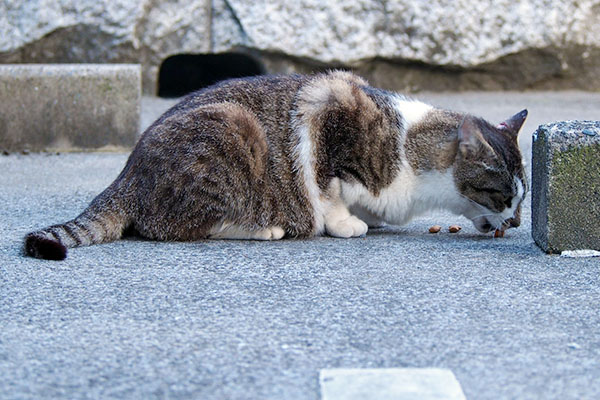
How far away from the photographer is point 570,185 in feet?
10.4

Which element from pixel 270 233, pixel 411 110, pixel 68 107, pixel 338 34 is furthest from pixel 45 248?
pixel 338 34

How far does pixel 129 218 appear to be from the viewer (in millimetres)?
3461

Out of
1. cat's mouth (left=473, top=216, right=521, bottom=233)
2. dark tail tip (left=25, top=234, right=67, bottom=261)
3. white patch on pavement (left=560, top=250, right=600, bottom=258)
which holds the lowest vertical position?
dark tail tip (left=25, top=234, right=67, bottom=261)

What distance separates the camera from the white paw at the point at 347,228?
3652 millimetres

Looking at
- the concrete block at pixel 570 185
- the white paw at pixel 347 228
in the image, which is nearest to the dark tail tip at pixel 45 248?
the white paw at pixel 347 228

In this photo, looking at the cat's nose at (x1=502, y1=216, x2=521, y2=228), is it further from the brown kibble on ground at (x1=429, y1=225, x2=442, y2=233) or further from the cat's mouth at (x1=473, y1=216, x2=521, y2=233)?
the brown kibble on ground at (x1=429, y1=225, x2=442, y2=233)

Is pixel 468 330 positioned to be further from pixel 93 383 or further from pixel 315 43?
pixel 315 43

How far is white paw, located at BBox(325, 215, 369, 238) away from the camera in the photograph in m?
3.65

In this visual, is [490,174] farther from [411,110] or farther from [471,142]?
[411,110]

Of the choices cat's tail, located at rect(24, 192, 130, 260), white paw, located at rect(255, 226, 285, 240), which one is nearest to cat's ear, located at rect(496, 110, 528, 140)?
white paw, located at rect(255, 226, 285, 240)

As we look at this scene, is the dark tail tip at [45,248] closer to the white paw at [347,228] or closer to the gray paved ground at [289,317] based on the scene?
the gray paved ground at [289,317]

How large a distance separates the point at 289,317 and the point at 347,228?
1.19 m

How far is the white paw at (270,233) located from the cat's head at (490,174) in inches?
31.6

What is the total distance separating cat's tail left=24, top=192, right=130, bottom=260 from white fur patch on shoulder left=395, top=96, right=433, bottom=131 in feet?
4.25
